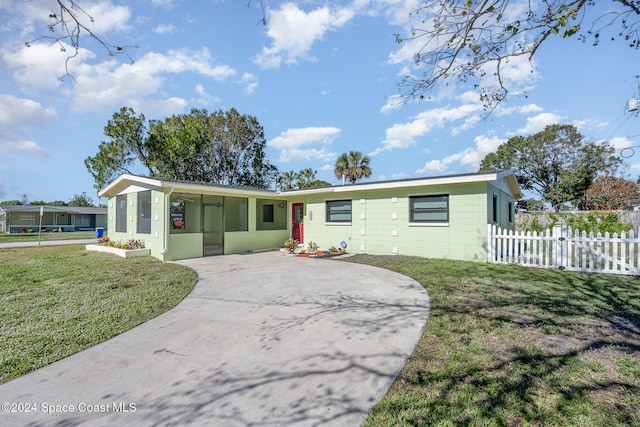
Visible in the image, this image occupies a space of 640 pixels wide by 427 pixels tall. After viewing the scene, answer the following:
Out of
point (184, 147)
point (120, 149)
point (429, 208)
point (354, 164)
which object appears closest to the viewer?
point (429, 208)

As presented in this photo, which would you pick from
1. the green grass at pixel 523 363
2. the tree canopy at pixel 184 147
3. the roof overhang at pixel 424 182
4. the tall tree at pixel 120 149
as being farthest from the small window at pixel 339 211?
the tall tree at pixel 120 149

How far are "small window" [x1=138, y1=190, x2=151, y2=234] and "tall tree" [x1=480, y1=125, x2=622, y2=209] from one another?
31455mm

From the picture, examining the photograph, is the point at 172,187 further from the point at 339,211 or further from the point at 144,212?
the point at 339,211

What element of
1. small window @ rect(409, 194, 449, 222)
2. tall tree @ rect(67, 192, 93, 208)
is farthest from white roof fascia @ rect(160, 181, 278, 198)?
tall tree @ rect(67, 192, 93, 208)

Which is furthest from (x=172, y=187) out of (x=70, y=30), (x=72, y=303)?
(x=70, y=30)

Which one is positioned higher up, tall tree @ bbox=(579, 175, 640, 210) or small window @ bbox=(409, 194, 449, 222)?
tall tree @ bbox=(579, 175, 640, 210)

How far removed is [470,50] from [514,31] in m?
0.54

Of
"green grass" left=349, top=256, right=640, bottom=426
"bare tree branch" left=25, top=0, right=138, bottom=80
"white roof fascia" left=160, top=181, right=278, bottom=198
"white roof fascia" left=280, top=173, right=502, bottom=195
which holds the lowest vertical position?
"green grass" left=349, top=256, right=640, bottom=426

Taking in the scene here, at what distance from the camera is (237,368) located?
2885 millimetres

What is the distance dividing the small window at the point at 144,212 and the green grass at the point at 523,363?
10220 millimetres

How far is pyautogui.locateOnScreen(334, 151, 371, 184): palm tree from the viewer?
1019 inches

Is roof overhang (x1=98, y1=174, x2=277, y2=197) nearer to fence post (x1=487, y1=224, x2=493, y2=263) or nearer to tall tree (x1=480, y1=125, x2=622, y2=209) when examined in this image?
fence post (x1=487, y1=224, x2=493, y2=263)

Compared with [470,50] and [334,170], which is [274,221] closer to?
[470,50]

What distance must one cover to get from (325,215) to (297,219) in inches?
83.8
